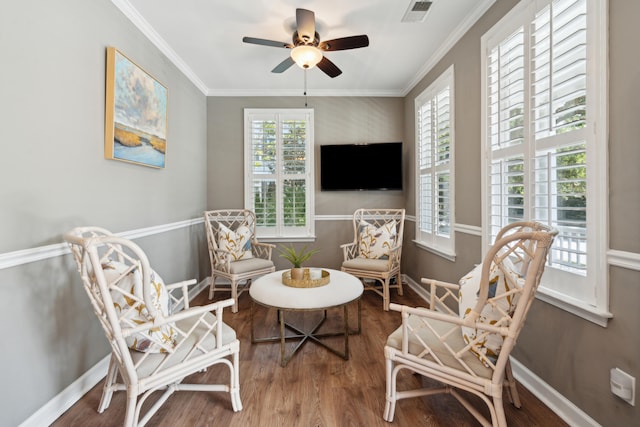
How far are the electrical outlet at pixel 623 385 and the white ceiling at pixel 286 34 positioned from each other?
8.25 feet

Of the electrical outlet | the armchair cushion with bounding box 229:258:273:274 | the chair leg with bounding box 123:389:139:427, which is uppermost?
the armchair cushion with bounding box 229:258:273:274

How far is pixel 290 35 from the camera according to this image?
107 inches

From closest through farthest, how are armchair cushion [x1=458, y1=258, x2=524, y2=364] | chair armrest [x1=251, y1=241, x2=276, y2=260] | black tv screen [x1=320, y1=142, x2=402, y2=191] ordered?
armchair cushion [x1=458, y1=258, x2=524, y2=364] < chair armrest [x1=251, y1=241, x2=276, y2=260] < black tv screen [x1=320, y1=142, x2=402, y2=191]

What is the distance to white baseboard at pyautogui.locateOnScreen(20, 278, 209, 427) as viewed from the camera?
1.52m

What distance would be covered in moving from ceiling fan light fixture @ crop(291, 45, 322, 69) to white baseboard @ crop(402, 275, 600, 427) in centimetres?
275

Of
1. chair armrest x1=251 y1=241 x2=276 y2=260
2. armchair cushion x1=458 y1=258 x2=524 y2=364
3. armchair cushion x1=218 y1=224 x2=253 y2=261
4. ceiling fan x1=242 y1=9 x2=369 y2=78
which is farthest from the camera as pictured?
chair armrest x1=251 y1=241 x2=276 y2=260

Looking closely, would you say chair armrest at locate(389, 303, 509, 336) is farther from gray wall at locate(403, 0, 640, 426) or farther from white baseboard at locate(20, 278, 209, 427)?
white baseboard at locate(20, 278, 209, 427)

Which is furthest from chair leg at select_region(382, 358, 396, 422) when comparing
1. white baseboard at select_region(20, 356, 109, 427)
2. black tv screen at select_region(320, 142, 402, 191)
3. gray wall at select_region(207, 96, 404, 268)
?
black tv screen at select_region(320, 142, 402, 191)

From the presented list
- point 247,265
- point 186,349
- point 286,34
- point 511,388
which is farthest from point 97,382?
point 286,34

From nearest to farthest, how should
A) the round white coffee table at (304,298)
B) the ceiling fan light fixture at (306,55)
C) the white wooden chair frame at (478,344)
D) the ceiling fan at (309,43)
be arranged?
1. the white wooden chair frame at (478,344)
2. the round white coffee table at (304,298)
3. the ceiling fan at (309,43)
4. the ceiling fan light fixture at (306,55)

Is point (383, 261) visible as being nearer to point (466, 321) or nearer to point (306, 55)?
point (466, 321)

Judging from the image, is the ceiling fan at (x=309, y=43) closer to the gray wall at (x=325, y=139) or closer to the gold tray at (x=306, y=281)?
the gray wall at (x=325, y=139)

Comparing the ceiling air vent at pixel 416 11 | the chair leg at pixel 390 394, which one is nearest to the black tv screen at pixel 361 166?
the ceiling air vent at pixel 416 11

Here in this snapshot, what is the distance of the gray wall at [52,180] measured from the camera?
1.41 meters
